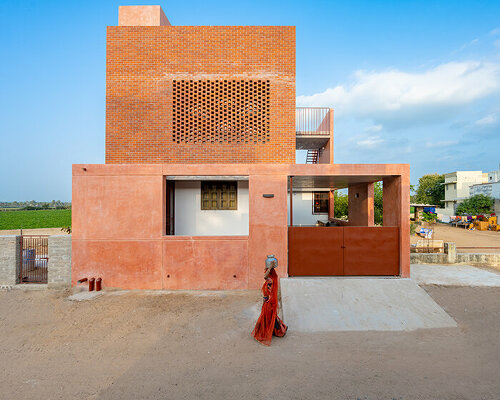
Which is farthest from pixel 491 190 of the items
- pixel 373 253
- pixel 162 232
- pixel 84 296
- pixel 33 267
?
pixel 33 267

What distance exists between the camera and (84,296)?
24.5ft

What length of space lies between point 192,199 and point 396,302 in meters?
7.89

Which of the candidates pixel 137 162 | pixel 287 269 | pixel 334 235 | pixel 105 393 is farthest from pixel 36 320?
pixel 334 235

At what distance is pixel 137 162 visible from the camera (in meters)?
9.02

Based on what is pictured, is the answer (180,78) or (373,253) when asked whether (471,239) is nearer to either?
(373,253)

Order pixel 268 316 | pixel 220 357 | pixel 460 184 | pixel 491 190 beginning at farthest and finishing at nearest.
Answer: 1. pixel 460 184
2. pixel 491 190
3. pixel 268 316
4. pixel 220 357

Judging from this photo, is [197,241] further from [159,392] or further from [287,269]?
[159,392]

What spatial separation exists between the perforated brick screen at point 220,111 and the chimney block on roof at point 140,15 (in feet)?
9.80

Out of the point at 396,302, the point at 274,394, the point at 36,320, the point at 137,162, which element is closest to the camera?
the point at 274,394

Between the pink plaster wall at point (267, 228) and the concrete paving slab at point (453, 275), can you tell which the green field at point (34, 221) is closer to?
the pink plaster wall at point (267, 228)

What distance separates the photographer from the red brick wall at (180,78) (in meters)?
9.03

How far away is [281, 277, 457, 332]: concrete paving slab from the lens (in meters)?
5.79

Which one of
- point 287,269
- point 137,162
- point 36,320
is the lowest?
point 36,320

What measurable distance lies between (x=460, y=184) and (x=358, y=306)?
46.4 metres
